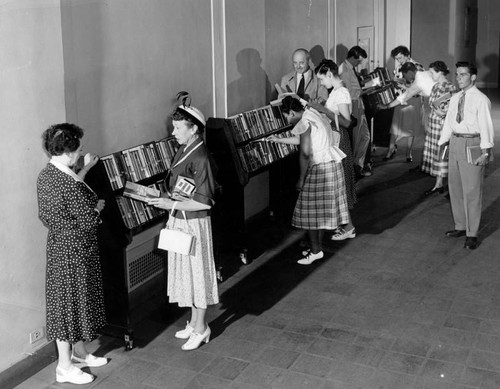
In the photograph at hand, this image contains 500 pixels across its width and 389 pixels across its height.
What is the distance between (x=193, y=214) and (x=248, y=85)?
3093 mm

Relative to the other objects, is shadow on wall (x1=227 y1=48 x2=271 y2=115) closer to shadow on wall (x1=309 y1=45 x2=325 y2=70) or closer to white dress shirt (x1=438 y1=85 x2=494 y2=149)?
shadow on wall (x1=309 y1=45 x2=325 y2=70)

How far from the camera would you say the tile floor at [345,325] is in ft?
17.0

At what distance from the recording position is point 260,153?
7.89m

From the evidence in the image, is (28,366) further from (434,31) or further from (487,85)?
(487,85)

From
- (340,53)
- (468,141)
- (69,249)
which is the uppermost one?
(340,53)

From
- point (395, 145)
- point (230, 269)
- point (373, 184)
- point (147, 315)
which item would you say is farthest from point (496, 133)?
point (147, 315)

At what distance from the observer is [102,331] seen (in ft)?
18.8

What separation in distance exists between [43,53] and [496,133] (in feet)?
32.4

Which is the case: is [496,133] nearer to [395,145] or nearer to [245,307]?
[395,145]

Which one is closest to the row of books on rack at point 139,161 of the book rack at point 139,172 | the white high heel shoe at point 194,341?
the book rack at point 139,172

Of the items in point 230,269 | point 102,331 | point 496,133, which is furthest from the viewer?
point 496,133

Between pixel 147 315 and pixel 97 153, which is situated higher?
pixel 97 153

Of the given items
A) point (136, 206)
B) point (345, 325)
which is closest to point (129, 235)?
point (136, 206)

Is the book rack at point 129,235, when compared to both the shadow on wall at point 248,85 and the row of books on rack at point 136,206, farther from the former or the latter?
the shadow on wall at point 248,85
